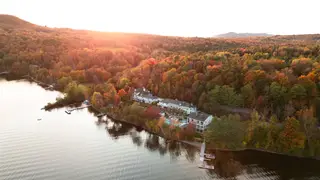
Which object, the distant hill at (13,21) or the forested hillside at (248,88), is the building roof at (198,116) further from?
the distant hill at (13,21)

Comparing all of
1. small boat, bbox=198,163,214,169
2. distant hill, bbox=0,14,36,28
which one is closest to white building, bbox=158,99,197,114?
small boat, bbox=198,163,214,169

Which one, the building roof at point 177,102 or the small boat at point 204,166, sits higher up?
the building roof at point 177,102

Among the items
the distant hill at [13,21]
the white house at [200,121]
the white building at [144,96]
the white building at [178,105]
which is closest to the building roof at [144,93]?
the white building at [144,96]

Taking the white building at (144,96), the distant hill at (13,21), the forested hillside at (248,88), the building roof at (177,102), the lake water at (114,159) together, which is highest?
the distant hill at (13,21)

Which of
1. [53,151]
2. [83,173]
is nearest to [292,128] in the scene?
[83,173]

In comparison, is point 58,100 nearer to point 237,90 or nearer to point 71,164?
point 71,164

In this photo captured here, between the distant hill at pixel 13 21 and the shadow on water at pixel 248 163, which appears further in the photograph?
the distant hill at pixel 13 21
